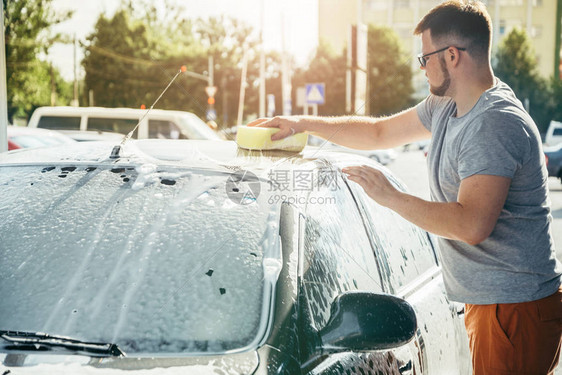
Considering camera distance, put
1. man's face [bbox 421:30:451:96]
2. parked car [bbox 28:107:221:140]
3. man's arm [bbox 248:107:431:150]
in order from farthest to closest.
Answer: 1. parked car [bbox 28:107:221:140]
2. man's arm [bbox 248:107:431:150]
3. man's face [bbox 421:30:451:96]

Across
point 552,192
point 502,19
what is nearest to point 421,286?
point 552,192

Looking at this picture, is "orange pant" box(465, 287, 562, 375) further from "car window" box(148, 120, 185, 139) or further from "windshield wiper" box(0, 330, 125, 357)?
"car window" box(148, 120, 185, 139)

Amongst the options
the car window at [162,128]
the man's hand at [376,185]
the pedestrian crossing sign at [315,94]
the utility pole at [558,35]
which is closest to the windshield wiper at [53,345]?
the man's hand at [376,185]

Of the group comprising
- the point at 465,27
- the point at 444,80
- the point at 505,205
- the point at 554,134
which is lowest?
the point at 554,134

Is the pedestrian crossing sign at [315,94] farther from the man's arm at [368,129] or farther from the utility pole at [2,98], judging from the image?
the man's arm at [368,129]

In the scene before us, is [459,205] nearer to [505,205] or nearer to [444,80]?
[505,205]

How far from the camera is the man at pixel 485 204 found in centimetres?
216

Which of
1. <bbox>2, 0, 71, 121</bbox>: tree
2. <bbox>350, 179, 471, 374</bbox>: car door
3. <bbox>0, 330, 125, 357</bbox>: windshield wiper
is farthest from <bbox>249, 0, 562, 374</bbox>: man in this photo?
<bbox>2, 0, 71, 121</bbox>: tree

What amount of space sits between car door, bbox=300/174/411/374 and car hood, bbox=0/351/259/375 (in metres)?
0.17

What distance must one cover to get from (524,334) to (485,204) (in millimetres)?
484

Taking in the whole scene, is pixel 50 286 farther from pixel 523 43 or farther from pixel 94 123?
pixel 523 43

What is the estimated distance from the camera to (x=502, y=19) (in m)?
71.3

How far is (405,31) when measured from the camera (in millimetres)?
73625

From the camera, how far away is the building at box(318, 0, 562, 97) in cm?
7031
